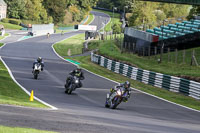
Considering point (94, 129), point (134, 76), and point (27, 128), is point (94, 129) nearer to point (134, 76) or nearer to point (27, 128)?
point (27, 128)

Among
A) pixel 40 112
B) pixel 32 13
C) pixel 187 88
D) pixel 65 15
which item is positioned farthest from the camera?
pixel 65 15

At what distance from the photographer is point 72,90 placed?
23688mm

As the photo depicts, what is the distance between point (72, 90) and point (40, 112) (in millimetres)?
9125

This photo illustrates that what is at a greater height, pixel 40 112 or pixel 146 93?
pixel 40 112

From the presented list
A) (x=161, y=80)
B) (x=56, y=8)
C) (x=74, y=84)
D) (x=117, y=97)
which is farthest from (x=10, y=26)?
(x=117, y=97)

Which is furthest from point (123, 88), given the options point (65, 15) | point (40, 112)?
point (65, 15)

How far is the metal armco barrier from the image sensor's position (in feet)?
90.5

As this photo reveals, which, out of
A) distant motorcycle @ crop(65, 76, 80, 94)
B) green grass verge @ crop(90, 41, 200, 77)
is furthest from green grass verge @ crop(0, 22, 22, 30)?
distant motorcycle @ crop(65, 76, 80, 94)

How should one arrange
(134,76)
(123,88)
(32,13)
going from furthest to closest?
1. (32,13)
2. (134,76)
3. (123,88)

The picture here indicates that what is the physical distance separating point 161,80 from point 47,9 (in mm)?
116201

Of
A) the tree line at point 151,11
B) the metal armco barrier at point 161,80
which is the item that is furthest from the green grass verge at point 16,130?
the tree line at point 151,11

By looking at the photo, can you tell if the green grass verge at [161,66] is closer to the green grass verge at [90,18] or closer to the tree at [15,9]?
the tree at [15,9]

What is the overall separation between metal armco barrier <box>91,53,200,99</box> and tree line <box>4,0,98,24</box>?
88.6 m

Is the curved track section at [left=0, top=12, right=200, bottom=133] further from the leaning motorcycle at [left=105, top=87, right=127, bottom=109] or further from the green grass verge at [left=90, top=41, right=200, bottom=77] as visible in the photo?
the green grass verge at [left=90, top=41, right=200, bottom=77]
